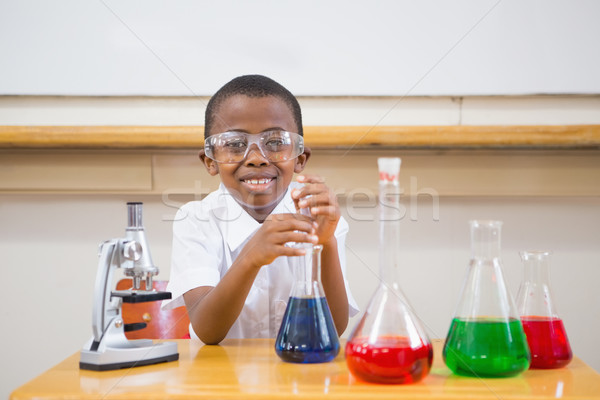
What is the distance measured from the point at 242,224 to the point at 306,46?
1.98 feet

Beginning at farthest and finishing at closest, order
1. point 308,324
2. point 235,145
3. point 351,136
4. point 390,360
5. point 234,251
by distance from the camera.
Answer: point 351,136 < point 234,251 < point 235,145 < point 308,324 < point 390,360

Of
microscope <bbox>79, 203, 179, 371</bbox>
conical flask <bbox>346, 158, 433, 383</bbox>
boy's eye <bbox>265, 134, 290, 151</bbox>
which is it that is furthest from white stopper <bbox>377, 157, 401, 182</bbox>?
boy's eye <bbox>265, 134, 290, 151</bbox>

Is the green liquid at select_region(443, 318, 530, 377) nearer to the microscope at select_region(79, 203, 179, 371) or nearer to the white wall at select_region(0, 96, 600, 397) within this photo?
the microscope at select_region(79, 203, 179, 371)

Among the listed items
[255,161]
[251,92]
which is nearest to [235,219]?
[255,161]

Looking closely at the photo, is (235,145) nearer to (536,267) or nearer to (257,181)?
(257,181)

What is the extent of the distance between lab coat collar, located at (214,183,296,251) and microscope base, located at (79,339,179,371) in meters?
0.49

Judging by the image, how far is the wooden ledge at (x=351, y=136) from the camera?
152cm

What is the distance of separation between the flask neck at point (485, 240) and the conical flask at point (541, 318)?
90 mm

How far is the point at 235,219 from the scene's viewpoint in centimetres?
130

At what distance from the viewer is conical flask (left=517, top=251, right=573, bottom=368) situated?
730 millimetres

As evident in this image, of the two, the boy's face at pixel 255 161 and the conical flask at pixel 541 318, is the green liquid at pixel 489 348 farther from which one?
the boy's face at pixel 255 161

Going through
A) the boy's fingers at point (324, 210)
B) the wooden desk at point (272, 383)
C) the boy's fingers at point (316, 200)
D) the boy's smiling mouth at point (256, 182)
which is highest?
the boy's smiling mouth at point (256, 182)

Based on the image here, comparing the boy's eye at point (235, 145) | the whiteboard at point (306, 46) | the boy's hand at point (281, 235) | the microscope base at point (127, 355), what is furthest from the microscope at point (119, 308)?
the whiteboard at point (306, 46)

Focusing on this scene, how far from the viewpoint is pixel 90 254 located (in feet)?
5.56
